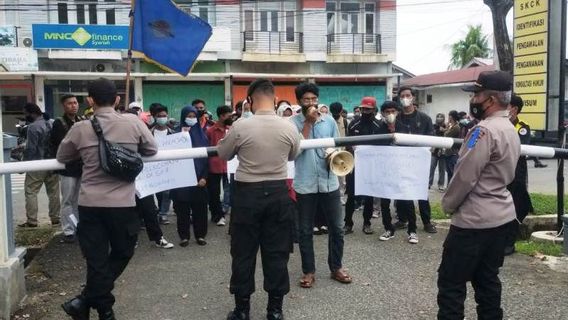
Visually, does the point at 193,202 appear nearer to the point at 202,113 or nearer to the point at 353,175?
the point at 202,113

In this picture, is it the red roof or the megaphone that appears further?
the red roof

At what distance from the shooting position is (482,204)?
11.4 feet

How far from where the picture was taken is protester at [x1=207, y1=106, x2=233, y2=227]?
7820mm

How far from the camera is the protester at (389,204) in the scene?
22.1 feet

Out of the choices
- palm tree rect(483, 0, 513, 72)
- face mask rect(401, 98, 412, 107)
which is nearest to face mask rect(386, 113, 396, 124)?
face mask rect(401, 98, 412, 107)

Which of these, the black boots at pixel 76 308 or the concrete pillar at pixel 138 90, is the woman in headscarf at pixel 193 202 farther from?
the concrete pillar at pixel 138 90

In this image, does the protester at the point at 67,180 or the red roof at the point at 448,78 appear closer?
the protester at the point at 67,180

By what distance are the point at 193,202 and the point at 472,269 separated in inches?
157

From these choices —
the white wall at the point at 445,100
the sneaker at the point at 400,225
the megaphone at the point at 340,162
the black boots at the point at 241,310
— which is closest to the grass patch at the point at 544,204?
the sneaker at the point at 400,225

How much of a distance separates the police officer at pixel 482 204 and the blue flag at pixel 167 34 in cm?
334

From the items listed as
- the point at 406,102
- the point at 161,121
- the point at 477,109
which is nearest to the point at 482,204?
the point at 477,109

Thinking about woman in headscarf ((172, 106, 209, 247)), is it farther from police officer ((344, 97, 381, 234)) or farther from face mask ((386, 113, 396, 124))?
face mask ((386, 113, 396, 124))

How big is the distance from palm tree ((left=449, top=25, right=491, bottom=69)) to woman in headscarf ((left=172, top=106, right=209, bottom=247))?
42.3 meters

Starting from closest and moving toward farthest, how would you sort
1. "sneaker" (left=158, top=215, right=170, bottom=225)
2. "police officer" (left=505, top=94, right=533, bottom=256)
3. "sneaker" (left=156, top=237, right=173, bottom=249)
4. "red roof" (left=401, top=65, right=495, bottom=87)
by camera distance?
"police officer" (left=505, top=94, right=533, bottom=256) < "sneaker" (left=156, top=237, right=173, bottom=249) < "sneaker" (left=158, top=215, right=170, bottom=225) < "red roof" (left=401, top=65, right=495, bottom=87)
